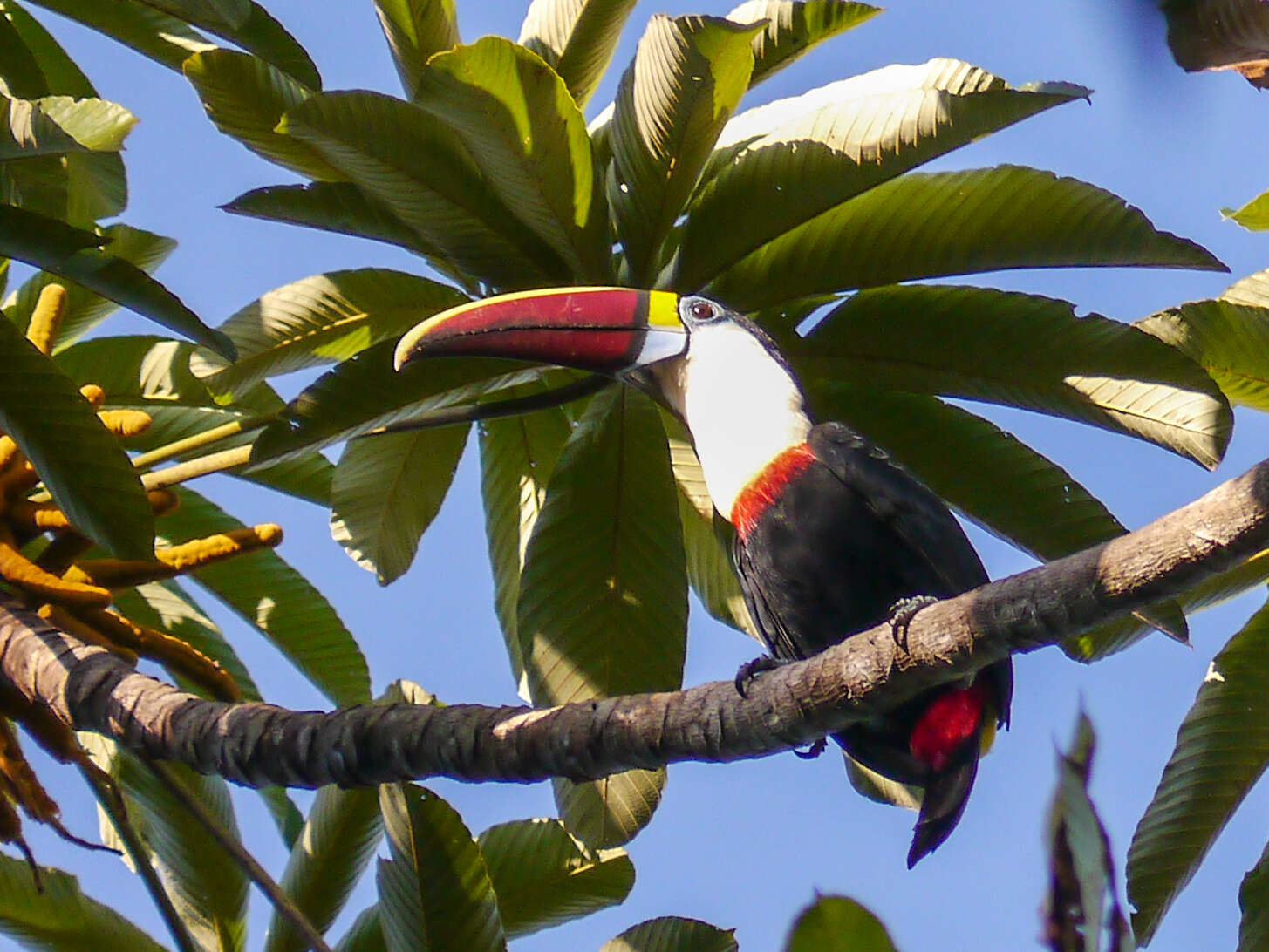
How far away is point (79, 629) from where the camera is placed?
2.99m

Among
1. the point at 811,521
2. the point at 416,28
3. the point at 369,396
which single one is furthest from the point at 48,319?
the point at 811,521

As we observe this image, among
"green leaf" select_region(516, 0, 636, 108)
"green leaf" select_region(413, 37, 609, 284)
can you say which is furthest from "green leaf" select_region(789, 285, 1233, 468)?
"green leaf" select_region(516, 0, 636, 108)

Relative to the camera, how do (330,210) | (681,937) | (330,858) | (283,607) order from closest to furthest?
(681,937) < (330,858) < (330,210) < (283,607)

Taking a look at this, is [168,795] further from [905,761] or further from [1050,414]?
[1050,414]

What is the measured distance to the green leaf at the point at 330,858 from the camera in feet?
11.1

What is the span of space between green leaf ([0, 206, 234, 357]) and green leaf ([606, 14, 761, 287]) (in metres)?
1.16

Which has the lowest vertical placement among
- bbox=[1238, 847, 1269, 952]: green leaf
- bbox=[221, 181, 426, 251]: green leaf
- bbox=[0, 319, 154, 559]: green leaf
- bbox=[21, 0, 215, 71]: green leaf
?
bbox=[1238, 847, 1269, 952]: green leaf

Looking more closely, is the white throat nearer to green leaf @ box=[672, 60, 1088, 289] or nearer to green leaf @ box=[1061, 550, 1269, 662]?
green leaf @ box=[672, 60, 1088, 289]

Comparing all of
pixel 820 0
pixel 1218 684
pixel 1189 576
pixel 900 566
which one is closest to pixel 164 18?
pixel 820 0

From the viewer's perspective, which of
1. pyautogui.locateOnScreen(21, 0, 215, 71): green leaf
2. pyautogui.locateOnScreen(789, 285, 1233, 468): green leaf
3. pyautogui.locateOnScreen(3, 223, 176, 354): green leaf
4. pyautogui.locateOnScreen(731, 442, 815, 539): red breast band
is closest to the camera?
pyautogui.locateOnScreen(789, 285, 1233, 468): green leaf

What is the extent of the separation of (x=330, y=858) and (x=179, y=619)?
41.7 inches

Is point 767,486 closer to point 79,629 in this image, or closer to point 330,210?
point 330,210

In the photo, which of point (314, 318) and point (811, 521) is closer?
point (811, 521)

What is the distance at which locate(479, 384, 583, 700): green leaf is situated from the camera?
430 cm
